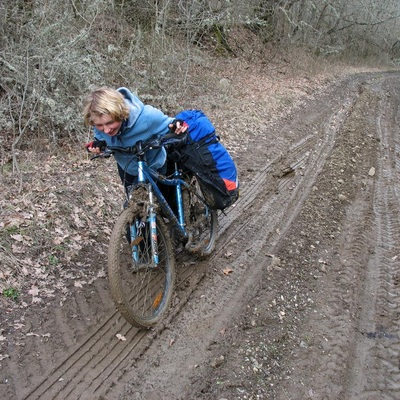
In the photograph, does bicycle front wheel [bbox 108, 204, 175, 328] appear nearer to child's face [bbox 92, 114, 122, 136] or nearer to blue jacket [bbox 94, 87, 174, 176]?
blue jacket [bbox 94, 87, 174, 176]

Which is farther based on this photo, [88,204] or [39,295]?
[88,204]

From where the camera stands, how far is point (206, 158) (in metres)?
4.30

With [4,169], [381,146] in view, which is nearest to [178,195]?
[4,169]

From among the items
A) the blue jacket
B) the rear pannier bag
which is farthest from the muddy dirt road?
the blue jacket

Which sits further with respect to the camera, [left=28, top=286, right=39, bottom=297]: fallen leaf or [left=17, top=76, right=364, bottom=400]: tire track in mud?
[left=28, top=286, right=39, bottom=297]: fallen leaf

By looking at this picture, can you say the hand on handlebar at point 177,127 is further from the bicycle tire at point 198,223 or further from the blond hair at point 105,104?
the bicycle tire at point 198,223

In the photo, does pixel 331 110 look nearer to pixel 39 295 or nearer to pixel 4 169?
pixel 4 169

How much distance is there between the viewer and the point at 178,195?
4.45 m

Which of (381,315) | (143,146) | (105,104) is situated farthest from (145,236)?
(381,315)

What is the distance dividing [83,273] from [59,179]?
6.91 ft

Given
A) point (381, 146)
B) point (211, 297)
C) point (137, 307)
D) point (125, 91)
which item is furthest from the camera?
point (381, 146)

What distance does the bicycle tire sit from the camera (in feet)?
15.1

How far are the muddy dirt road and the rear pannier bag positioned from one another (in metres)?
0.93

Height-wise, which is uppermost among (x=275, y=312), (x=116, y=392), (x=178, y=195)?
(x=178, y=195)
